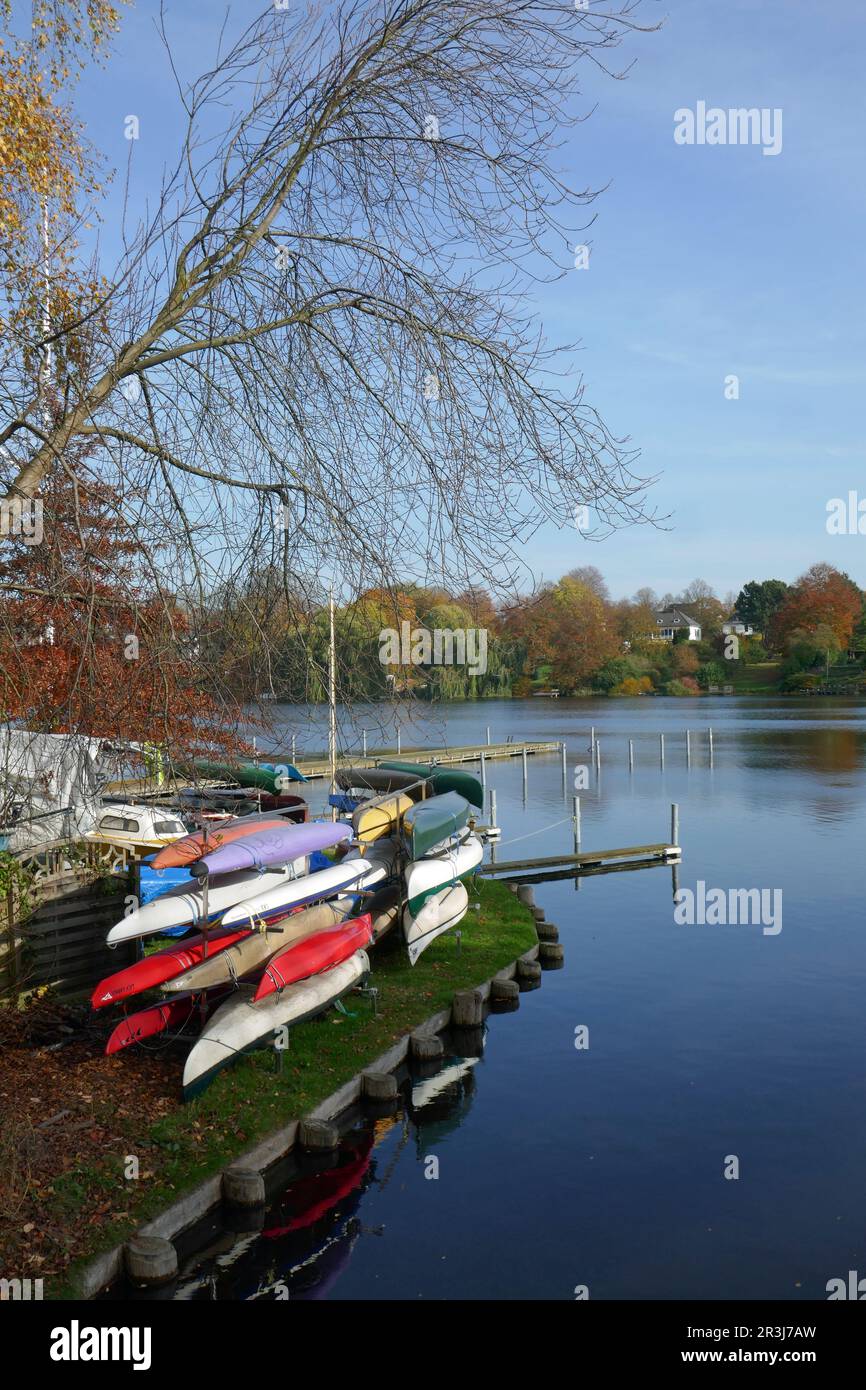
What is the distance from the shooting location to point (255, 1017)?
1021 centimetres

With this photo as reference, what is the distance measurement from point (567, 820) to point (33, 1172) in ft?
82.3

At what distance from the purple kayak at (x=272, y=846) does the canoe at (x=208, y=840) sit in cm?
13

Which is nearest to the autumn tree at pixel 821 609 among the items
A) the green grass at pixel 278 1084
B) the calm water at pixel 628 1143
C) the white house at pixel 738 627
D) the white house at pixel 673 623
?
Answer: the white house at pixel 738 627

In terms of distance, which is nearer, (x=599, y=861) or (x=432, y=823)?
(x=432, y=823)

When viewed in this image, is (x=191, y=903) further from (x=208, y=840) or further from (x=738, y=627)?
(x=738, y=627)

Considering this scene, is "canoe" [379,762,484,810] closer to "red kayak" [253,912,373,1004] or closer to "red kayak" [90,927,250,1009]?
"red kayak" [253,912,373,1004]

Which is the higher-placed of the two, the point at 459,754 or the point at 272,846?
the point at 272,846

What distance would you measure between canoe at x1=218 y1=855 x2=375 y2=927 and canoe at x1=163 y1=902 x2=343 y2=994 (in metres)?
0.14

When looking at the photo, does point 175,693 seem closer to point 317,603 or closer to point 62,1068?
point 317,603

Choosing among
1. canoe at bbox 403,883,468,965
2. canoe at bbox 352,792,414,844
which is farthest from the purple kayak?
canoe at bbox 352,792,414,844

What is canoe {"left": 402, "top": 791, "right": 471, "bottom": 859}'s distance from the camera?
1590 cm

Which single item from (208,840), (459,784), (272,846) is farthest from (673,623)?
(208,840)

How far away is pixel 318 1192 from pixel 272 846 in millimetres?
4404

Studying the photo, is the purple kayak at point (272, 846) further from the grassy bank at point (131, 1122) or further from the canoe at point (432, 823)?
the grassy bank at point (131, 1122)
